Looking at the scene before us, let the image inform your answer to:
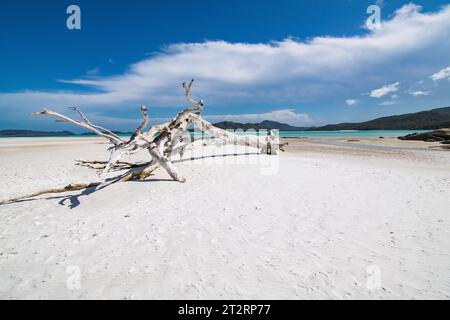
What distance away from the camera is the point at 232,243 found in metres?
3.82

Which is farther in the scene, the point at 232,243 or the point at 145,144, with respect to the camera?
the point at 145,144

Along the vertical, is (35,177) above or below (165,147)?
below

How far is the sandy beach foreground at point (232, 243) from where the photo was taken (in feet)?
9.17

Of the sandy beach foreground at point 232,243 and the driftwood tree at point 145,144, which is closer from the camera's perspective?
the sandy beach foreground at point 232,243

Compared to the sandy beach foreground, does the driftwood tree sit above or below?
above

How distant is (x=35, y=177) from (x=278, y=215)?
9.48m

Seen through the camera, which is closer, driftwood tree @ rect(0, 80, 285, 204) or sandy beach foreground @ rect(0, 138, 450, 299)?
sandy beach foreground @ rect(0, 138, 450, 299)

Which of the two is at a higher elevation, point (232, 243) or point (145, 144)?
point (145, 144)

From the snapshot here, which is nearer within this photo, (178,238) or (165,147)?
(178,238)

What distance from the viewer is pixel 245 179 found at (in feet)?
26.5

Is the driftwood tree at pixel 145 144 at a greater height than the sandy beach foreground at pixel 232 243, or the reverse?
the driftwood tree at pixel 145 144

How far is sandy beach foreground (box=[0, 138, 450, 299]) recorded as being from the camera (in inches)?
110
